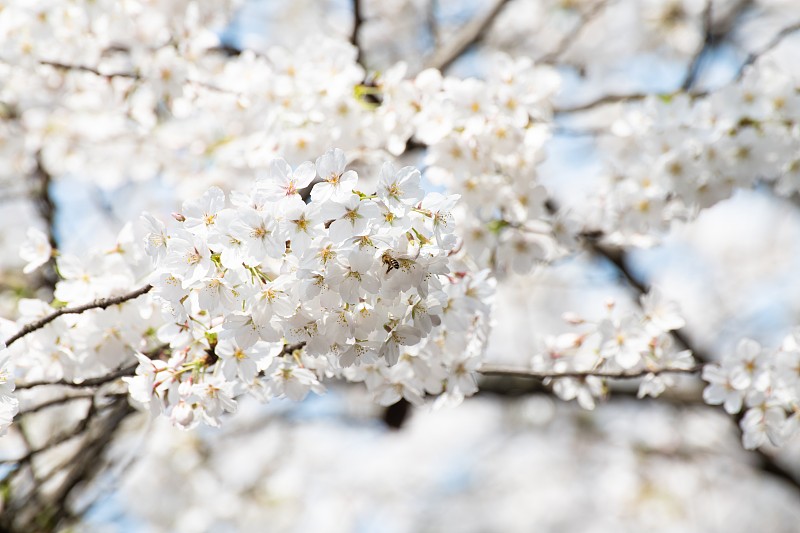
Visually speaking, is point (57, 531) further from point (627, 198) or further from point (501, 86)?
point (627, 198)

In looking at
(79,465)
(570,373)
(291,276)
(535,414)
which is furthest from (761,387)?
(535,414)

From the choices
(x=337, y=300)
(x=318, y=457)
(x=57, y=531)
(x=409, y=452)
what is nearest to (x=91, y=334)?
(x=337, y=300)

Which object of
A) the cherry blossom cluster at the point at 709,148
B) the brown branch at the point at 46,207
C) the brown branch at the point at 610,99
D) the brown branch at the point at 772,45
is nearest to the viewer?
the cherry blossom cluster at the point at 709,148

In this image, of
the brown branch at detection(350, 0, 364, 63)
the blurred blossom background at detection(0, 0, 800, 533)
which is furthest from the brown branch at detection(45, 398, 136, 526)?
the brown branch at detection(350, 0, 364, 63)

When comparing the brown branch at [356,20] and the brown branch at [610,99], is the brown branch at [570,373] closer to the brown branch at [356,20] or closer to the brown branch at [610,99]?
the brown branch at [610,99]

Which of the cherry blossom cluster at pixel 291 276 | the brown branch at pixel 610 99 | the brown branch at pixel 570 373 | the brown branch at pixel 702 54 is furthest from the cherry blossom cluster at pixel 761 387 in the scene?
the brown branch at pixel 702 54

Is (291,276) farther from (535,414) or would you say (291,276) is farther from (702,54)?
(535,414)

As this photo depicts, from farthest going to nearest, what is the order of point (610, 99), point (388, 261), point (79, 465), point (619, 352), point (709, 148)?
point (610, 99)
point (79, 465)
point (709, 148)
point (619, 352)
point (388, 261)
